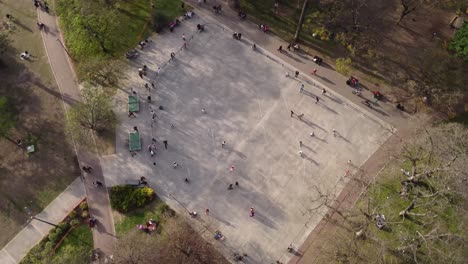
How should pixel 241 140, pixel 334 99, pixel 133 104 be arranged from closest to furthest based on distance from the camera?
pixel 241 140
pixel 133 104
pixel 334 99

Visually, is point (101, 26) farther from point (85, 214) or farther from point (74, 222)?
point (74, 222)

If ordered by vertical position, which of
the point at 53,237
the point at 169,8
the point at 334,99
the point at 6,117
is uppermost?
the point at 169,8

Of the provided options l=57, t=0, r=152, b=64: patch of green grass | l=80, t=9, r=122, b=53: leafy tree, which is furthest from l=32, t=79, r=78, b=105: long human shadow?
l=80, t=9, r=122, b=53: leafy tree

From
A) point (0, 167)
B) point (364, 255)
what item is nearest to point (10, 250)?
point (0, 167)

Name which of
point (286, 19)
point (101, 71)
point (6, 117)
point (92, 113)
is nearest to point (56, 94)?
point (6, 117)

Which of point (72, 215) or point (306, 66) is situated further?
point (306, 66)

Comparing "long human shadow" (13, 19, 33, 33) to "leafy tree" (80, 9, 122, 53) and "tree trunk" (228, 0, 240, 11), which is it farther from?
"tree trunk" (228, 0, 240, 11)

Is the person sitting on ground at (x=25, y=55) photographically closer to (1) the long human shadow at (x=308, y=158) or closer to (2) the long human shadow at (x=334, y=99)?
(1) the long human shadow at (x=308, y=158)
